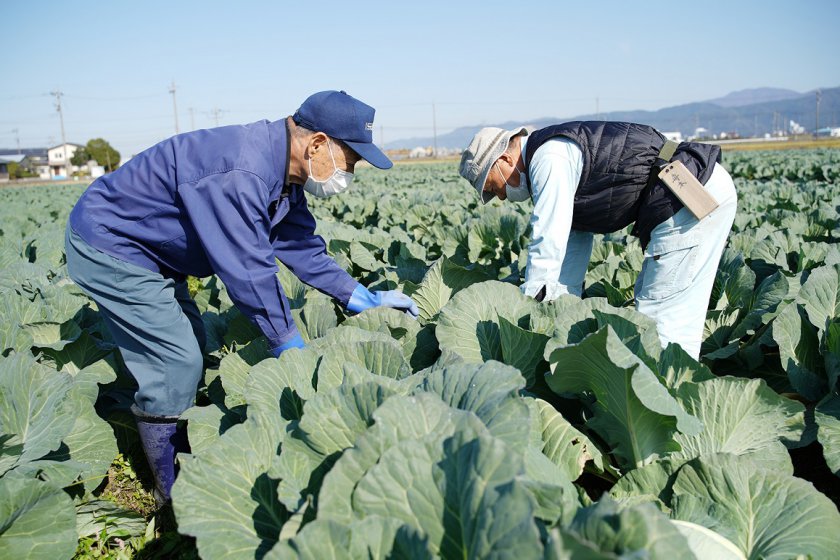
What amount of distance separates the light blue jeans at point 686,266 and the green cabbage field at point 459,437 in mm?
270

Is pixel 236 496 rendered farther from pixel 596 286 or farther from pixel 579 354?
pixel 596 286

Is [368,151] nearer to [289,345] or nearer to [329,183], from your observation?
[329,183]

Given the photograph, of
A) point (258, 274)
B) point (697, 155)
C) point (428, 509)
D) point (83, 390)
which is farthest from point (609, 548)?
point (83, 390)

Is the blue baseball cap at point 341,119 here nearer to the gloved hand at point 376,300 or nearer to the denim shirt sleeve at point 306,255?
the denim shirt sleeve at point 306,255

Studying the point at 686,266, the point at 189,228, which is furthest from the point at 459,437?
the point at 686,266

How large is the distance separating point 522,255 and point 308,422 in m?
3.34

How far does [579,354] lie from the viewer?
6.49ft

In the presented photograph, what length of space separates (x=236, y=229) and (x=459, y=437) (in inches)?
55.2

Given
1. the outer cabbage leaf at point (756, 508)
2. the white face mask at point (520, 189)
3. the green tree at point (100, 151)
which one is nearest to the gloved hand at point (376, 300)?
the white face mask at point (520, 189)

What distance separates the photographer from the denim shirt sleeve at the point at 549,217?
2.76 m

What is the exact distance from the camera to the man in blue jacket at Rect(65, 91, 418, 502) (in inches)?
94.3

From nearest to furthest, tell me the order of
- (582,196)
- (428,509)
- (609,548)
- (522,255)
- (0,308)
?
(609,548), (428,509), (582,196), (0,308), (522,255)

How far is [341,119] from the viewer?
254 cm

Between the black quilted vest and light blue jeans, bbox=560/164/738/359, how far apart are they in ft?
0.29
